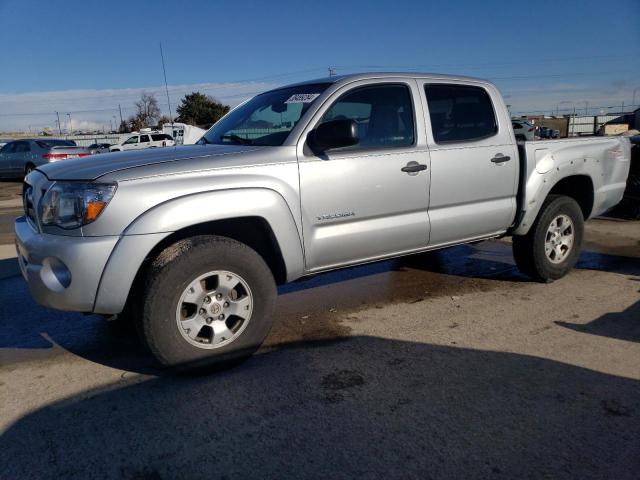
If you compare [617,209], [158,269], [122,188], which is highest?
[122,188]

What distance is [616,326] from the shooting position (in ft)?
12.8

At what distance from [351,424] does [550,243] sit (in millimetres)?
3250

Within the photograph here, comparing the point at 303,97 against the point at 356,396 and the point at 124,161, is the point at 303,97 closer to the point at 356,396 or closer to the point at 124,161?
the point at 124,161

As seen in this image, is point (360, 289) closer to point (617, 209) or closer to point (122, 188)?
point (122, 188)

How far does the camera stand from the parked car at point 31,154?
18406mm

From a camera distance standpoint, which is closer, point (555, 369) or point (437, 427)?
point (437, 427)

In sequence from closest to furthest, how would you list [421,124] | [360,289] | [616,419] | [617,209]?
[616,419]
[421,124]
[360,289]
[617,209]

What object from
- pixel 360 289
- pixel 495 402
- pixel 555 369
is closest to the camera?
pixel 495 402

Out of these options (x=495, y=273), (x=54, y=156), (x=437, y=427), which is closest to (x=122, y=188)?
(x=437, y=427)

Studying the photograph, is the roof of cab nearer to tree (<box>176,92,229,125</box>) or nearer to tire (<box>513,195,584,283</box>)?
tire (<box>513,195,584,283</box>)

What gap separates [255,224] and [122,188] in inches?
34.8

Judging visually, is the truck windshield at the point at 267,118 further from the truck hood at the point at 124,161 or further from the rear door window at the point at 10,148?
the rear door window at the point at 10,148

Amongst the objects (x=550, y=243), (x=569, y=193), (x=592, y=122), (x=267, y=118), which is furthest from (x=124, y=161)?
(x=592, y=122)

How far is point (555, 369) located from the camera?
3.20 m
